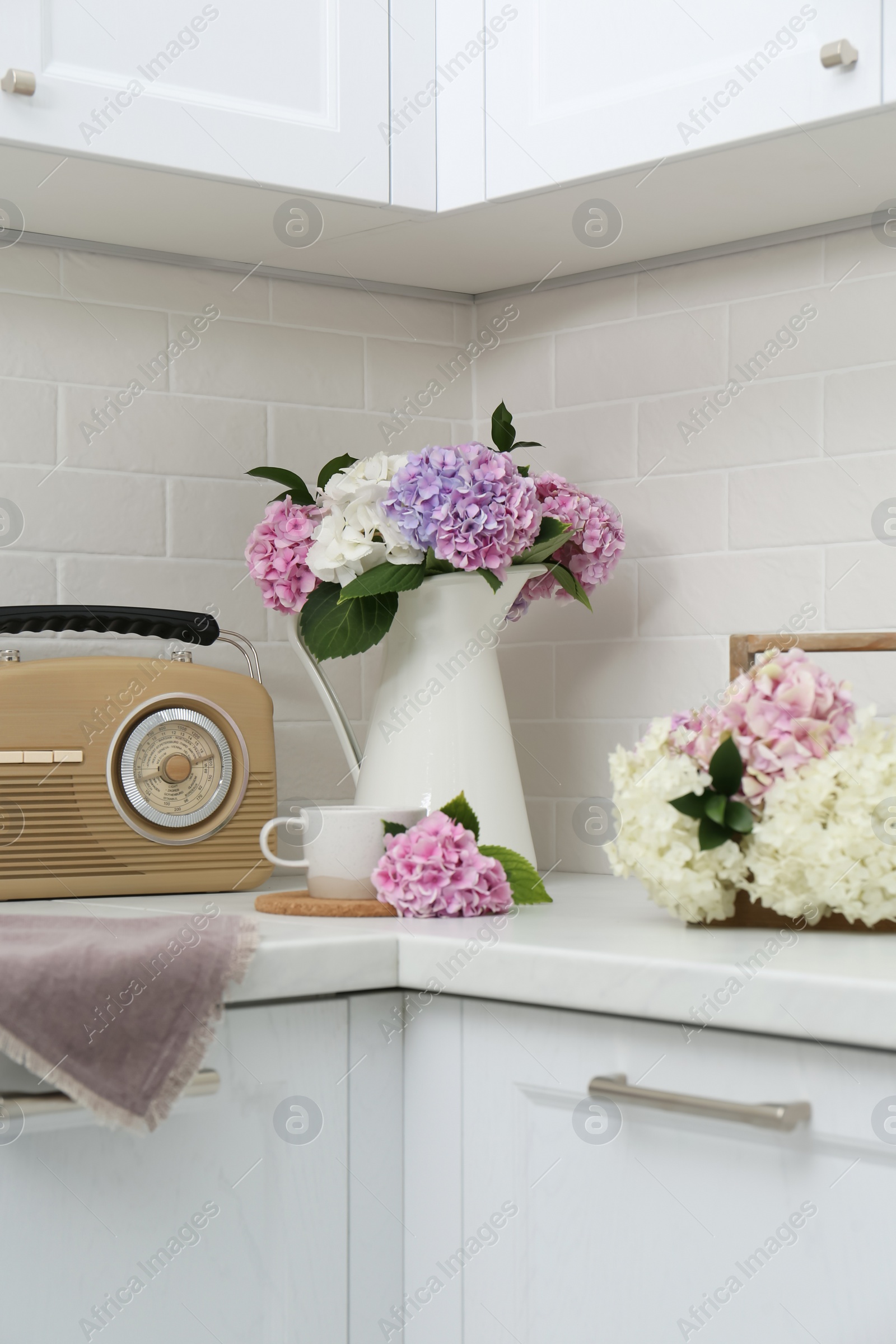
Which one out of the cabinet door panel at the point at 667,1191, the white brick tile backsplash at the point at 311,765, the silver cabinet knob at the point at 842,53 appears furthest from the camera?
the white brick tile backsplash at the point at 311,765

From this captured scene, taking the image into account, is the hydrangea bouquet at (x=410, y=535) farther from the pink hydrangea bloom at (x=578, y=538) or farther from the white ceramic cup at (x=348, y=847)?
the white ceramic cup at (x=348, y=847)

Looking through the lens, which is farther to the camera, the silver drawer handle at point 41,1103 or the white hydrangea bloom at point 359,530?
the white hydrangea bloom at point 359,530

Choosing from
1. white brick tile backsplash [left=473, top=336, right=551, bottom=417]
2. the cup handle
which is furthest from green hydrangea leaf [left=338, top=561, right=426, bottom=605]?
white brick tile backsplash [left=473, top=336, right=551, bottom=417]

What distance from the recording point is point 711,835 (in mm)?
995

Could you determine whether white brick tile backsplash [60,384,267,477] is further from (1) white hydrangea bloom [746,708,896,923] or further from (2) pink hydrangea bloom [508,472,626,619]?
(1) white hydrangea bloom [746,708,896,923]

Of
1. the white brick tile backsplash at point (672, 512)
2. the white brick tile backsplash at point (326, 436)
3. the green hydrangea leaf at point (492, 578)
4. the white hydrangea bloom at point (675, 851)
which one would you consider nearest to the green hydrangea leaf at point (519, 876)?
the white hydrangea bloom at point (675, 851)

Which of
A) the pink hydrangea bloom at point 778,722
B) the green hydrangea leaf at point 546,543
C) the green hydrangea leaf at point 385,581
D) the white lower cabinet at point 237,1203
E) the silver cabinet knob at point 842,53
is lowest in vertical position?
the white lower cabinet at point 237,1203

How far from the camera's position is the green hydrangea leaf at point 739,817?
98 centimetres

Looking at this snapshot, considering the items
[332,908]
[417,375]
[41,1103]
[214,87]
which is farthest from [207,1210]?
[417,375]

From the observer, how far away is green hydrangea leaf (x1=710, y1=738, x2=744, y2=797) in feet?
3.28

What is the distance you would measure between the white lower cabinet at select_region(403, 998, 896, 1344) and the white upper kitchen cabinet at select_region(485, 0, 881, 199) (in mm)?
735

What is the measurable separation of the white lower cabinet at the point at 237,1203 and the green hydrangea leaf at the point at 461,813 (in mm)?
198

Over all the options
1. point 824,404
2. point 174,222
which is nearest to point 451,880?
point 824,404

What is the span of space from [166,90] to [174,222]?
197 millimetres
